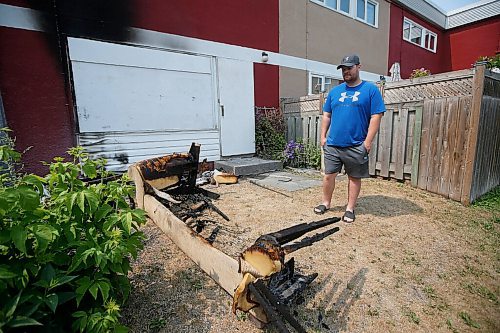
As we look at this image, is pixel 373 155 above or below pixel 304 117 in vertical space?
below

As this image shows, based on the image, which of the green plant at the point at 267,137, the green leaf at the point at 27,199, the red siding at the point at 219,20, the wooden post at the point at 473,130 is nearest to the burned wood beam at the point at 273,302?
the green leaf at the point at 27,199

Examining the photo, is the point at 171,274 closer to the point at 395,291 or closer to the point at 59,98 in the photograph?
the point at 395,291

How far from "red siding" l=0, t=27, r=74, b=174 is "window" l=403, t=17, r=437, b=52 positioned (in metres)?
13.5

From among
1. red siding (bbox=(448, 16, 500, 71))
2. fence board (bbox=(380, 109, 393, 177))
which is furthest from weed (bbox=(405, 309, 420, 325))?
red siding (bbox=(448, 16, 500, 71))

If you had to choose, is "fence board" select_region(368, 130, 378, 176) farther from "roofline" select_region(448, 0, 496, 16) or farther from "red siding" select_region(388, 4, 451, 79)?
"roofline" select_region(448, 0, 496, 16)

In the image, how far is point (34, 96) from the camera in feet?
13.9

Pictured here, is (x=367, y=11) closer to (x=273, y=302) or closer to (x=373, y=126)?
(x=373, y=126)

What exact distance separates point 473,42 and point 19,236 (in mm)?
18711

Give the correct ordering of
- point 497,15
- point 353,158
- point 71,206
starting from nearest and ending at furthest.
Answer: point 71,206 → point 353,158 → point 497,15

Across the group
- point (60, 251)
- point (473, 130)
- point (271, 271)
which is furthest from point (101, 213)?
point (473, 130)

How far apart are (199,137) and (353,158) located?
12.7ft

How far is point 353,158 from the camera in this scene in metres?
3.11

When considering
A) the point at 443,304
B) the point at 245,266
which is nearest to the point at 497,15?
the point at 443,304

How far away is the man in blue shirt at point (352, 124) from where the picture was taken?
9.69 feet
